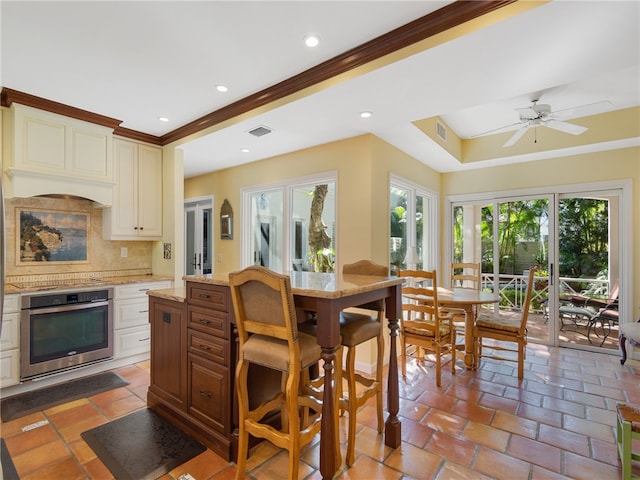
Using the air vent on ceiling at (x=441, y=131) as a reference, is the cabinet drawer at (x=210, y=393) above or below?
below

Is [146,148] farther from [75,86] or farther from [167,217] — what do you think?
[75,86]

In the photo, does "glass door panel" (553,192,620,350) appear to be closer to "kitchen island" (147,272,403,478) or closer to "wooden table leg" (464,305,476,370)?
"wooden table leg" (464,305,476,370)

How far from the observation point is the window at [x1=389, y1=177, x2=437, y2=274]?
4.19m

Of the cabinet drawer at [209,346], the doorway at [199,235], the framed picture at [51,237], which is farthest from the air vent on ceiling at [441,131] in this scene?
the framed picture at [51,237]

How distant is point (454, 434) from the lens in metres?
2.32

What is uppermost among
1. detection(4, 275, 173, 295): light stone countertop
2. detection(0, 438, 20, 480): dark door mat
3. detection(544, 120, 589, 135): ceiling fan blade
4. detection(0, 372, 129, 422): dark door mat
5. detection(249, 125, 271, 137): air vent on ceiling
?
detection(249, 125, 271, 137): air vent on ceiling

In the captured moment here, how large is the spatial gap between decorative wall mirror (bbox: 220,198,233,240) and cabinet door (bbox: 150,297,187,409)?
2.60 metres

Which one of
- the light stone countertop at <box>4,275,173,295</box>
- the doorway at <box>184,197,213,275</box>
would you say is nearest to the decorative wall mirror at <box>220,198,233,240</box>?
the doorway at <box>184,197,213,275</box>

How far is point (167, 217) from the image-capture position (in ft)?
13.7

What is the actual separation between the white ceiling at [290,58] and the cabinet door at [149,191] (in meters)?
0.67

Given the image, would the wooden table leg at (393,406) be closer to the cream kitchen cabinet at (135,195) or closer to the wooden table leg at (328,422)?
the wooden table leg at (328,422)

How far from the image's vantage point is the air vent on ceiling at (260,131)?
11.3 feet

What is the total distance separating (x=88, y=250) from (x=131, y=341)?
121cm

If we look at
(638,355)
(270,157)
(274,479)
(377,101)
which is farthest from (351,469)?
(638,355)
